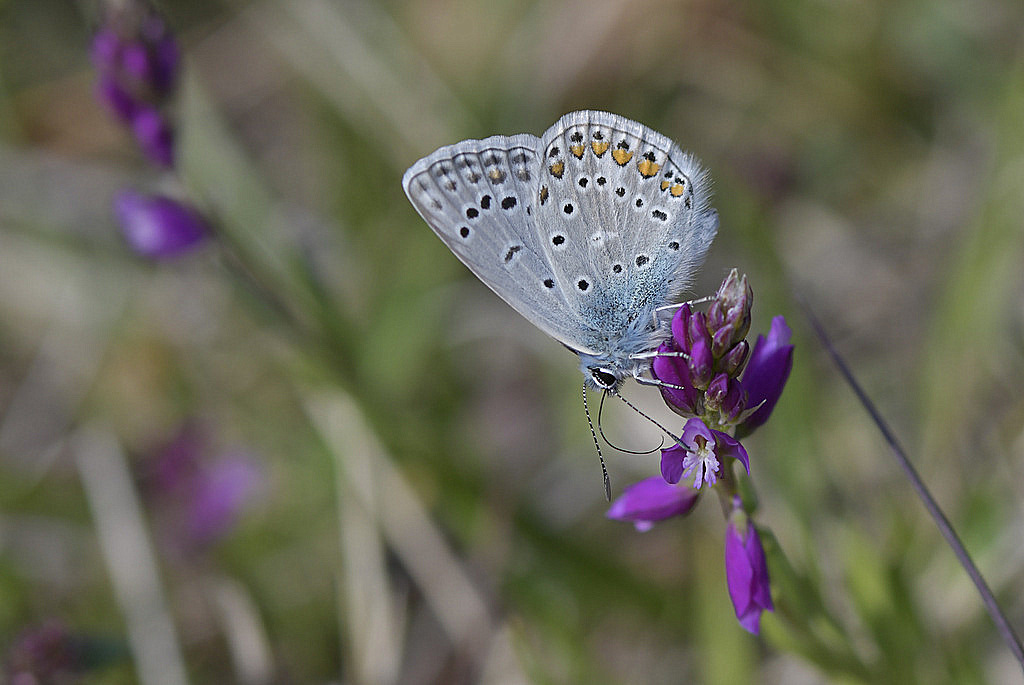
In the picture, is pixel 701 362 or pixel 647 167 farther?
pixel 647 167

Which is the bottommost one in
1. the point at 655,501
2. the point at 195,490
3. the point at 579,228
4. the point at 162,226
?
the point at 195,490

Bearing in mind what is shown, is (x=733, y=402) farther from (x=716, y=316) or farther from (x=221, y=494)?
(x=221, y=494)

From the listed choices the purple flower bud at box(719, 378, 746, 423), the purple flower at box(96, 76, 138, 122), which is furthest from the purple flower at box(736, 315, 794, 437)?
the purple flower at box(96, 76, 138, 122)

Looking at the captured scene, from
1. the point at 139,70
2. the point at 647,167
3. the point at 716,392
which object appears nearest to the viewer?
the point at 716,392

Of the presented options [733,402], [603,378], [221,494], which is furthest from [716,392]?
[221,494]

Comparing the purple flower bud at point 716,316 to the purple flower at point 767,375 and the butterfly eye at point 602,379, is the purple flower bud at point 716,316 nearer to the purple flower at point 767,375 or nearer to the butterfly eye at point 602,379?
the purple flower at point 767,375

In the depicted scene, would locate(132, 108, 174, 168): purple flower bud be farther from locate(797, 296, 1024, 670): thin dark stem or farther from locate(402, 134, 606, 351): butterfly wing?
locate(797, 296, 1024, 670): thin dark stem

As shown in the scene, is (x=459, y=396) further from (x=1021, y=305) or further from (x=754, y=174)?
(x=1021, y=305)
